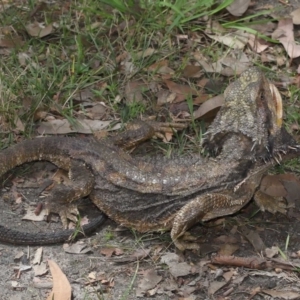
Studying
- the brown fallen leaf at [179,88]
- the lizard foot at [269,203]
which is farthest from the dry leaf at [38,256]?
the brown fallen leaf at [179,88]

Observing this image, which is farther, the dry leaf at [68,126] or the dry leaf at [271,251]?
the dry leaf at [68,126]

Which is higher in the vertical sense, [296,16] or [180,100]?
[296,16]

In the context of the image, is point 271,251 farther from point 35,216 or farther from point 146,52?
point 146,52

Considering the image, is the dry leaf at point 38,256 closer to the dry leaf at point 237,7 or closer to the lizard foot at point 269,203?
the lizard foot at point 269,203

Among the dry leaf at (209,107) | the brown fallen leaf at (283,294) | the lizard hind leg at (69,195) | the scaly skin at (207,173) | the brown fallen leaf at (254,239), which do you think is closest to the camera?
the brown fallen leaf at (283,294)

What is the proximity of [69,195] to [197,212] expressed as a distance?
44.0 inches

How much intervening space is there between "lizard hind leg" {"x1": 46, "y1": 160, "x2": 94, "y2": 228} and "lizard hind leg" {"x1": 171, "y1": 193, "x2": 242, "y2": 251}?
2.81ft

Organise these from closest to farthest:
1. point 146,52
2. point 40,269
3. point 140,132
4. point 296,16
Result: point 40,269 < point 140,132 < point 146,52 < point 296,16

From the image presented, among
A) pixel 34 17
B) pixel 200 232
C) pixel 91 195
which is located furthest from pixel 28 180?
pixel 34 17

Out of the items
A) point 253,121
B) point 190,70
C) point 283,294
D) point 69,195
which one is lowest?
point 283,294

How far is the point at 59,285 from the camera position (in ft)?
19.1

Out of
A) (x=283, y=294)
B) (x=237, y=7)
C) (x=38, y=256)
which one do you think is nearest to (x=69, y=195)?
(x=38, y=256)

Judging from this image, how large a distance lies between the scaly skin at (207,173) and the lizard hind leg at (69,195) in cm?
1

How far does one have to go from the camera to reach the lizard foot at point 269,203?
21.9ft
